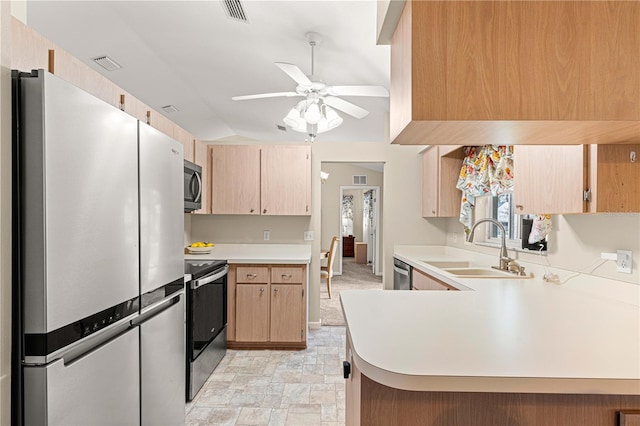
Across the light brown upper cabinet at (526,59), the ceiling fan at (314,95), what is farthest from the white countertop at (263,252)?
the light brown upper cabinet at (526,59)

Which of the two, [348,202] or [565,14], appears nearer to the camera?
[565,14]

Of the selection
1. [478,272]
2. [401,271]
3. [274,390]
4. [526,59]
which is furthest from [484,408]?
[401,271]

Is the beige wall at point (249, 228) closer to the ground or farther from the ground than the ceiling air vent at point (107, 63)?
closer to the ground

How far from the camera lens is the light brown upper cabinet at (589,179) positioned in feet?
4.84

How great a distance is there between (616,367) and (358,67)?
3.06 m

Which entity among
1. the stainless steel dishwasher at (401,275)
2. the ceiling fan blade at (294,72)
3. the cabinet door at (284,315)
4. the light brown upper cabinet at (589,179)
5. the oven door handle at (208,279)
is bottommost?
the cabinet door at (284,315)

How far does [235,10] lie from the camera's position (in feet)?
8.66

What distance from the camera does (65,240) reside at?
108 cm

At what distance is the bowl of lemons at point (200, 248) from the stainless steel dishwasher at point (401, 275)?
2043 mm

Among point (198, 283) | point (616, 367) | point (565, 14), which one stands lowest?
point (198, 283)

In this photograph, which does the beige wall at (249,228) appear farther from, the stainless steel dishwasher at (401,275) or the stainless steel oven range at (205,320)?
the stainless steel dishwasher at (401,275)

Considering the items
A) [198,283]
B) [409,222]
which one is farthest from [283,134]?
[198,283]

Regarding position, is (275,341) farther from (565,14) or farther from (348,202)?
(348,202)

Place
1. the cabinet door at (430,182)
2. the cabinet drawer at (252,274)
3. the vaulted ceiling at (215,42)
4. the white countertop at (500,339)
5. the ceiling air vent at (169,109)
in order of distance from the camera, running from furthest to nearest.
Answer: the ceiling air vent at (169,109), the cabinet door at (430,182), the cabinet drawer at (252,274), the vaulted ceiling at (215,42), the white countertop at (500,339)
